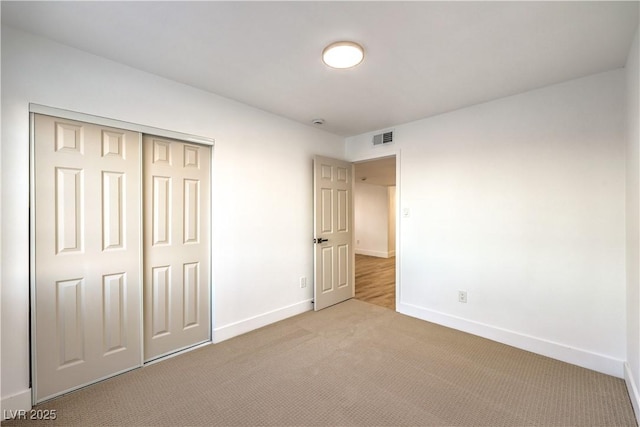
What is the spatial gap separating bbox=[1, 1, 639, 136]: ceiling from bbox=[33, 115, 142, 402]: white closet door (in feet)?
2.22

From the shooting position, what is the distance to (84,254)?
78.8 inches

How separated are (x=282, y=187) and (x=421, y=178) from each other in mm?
1689

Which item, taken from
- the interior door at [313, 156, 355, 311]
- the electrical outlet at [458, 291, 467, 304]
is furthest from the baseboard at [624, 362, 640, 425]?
the interior door at [313, 156, 355, 311]

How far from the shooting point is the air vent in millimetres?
3617

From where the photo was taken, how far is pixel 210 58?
2045mm

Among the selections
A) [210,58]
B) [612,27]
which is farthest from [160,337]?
[612,27]

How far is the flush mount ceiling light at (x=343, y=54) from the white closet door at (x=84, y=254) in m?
1.64

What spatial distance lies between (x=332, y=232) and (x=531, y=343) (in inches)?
94.1

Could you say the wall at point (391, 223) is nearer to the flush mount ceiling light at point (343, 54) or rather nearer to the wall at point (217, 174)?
the wall at point (217, 174)

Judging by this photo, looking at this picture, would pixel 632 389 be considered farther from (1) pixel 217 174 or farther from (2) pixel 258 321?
(1) pixel 217 174

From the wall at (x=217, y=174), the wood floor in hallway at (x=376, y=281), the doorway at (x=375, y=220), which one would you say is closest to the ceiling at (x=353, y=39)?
the wall at (x=217, y=174)

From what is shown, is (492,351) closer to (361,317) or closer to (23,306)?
(361,317)

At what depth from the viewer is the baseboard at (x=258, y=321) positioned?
9.02 ft

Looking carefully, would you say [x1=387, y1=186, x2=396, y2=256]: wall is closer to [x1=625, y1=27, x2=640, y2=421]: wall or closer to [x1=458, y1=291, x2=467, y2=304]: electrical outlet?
[x1=458, y1=291, x2=467, y2=304]: electrical outlet
